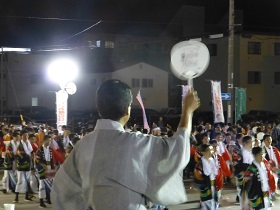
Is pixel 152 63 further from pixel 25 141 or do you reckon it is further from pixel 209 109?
pixel 25 141

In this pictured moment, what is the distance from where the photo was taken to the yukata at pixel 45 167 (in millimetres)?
9977

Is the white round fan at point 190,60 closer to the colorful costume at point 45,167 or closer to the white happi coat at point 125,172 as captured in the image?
the white happi coat at point 125,172

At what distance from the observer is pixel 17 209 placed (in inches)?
388

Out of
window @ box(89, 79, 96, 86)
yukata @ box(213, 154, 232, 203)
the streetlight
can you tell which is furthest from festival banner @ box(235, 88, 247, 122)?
window @ box(89, 79, 96, 86)

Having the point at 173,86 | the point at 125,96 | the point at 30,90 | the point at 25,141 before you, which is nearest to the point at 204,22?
the point at 173,86

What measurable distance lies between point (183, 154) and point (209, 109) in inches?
1390

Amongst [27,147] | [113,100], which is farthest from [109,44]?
[113,100]

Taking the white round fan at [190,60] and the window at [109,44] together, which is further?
the window at [109,44]

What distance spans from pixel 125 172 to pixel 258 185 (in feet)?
19.0

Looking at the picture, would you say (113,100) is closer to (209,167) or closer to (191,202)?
(209,167)

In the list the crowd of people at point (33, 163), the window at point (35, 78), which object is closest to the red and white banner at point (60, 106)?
the crowd of people at point (33, 163)

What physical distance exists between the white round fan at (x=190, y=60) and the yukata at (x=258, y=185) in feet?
13.7

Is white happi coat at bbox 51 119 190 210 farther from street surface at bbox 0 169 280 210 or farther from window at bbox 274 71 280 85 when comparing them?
window at bbox 274 71 280 85

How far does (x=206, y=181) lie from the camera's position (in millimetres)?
8547
